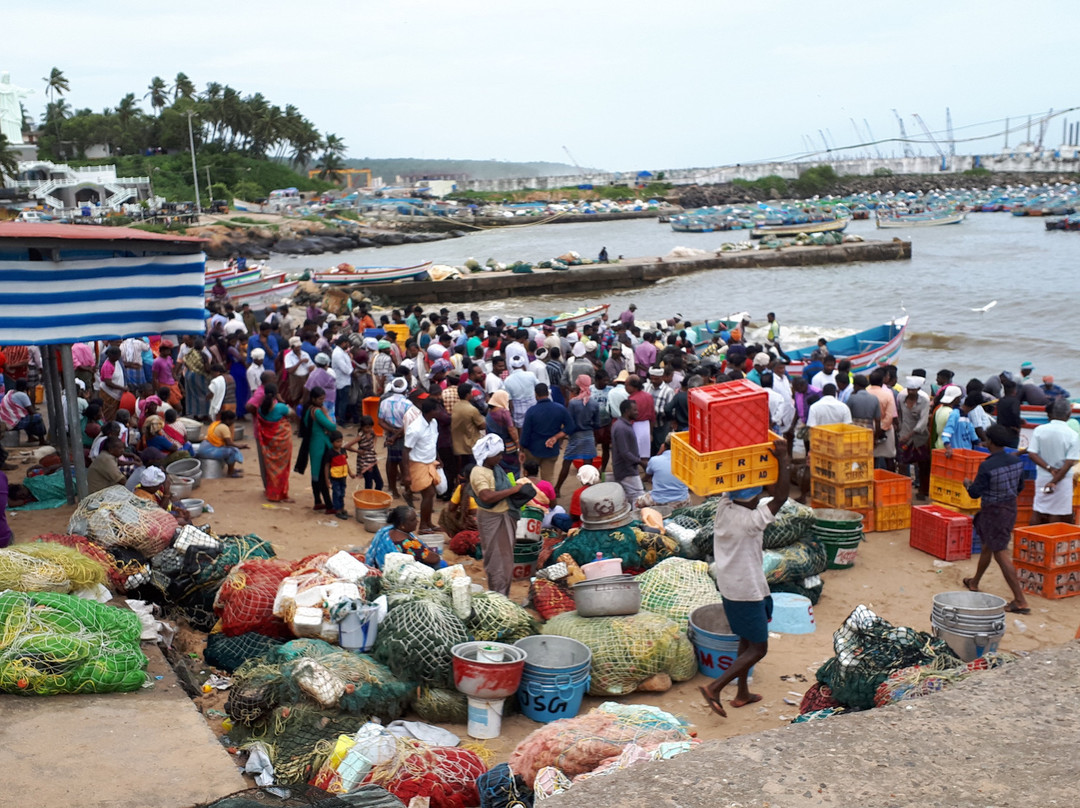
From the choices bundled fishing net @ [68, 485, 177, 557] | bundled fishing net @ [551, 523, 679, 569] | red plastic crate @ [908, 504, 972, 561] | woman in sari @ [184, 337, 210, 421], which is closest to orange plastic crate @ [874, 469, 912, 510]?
red plastic crate @ [908, 504, 972, 561]

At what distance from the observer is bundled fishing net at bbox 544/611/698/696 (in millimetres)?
5961

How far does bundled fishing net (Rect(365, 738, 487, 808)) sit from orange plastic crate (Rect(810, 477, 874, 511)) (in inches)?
212

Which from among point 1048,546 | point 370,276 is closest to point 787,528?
point 1048,546

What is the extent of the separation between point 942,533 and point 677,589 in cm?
315

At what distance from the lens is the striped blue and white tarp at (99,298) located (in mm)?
7871

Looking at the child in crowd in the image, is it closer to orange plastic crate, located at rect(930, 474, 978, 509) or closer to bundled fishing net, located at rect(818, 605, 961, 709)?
bundled fishing net, located at rect(818, 605, 961, 709)

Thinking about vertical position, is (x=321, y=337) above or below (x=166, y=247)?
below

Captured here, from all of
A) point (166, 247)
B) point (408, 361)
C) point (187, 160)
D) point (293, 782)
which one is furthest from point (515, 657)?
point (187, 160)

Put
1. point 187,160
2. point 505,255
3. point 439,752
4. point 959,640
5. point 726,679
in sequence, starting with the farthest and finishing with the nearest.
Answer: point 187,160 → point 505,255 → point 959,640 → point 726,679 → point 439,752

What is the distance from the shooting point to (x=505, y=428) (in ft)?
30.6

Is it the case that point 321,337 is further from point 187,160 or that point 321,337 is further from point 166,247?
point 187,160

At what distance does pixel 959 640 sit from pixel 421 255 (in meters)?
55.2

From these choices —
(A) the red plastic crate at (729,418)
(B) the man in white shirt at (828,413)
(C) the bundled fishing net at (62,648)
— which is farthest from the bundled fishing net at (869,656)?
(B) the man in white shirt at (828,413)

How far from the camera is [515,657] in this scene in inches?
225
